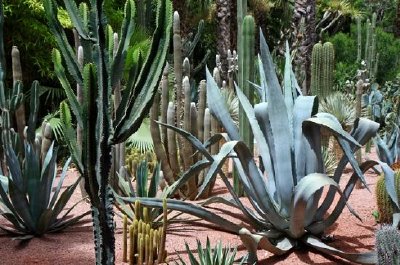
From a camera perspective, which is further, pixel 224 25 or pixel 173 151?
pixel 224 25

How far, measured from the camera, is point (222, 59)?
50.8 ft

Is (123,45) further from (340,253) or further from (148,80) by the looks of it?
(340,253)

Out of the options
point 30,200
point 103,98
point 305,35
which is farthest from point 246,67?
point 305,35

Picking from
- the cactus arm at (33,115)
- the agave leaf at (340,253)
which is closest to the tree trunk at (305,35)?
the cactus arm at (33,115)

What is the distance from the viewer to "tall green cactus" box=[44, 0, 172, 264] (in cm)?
403

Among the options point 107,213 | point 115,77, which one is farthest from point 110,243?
point 115,77

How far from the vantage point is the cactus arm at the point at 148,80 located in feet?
13.6

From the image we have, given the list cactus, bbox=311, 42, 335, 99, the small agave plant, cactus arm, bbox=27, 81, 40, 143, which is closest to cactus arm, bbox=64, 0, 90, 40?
the small agave plant

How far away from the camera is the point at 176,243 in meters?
5.54

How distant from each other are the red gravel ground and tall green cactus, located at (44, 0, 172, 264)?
1103 mm

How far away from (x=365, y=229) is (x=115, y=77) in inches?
102

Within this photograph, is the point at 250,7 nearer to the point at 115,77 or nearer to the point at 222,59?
the point at 222,59

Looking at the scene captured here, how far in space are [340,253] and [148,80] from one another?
72.1 inches

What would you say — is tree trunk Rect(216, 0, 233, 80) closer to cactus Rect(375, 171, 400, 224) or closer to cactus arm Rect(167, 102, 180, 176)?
cactus arm Rect(167, 102, 180, 176)
